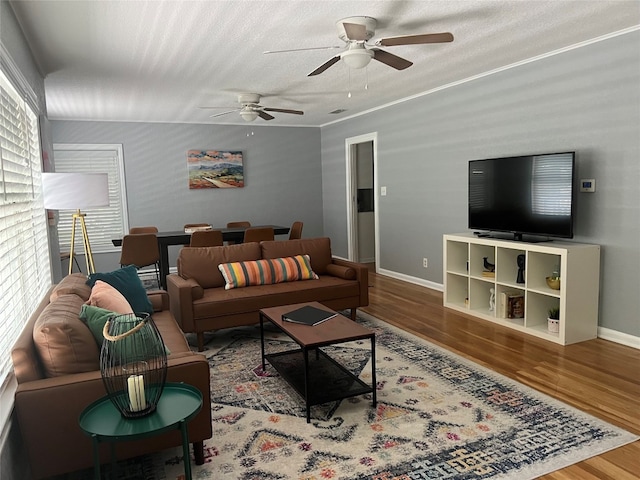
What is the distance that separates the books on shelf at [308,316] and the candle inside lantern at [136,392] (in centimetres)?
133

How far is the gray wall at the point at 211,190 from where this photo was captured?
7.31 metres

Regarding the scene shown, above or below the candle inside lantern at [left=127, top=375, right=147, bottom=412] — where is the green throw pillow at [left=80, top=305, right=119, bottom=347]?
above

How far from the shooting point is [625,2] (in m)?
3.04

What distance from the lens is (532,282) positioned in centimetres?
412

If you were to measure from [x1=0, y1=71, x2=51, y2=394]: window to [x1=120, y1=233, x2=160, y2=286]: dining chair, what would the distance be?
190cm

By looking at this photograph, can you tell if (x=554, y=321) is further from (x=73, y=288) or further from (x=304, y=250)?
(x=73, y=288)

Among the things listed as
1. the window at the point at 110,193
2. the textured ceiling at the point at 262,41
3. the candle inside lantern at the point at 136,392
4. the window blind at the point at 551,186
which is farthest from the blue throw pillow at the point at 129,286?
the window at the point at 110,193

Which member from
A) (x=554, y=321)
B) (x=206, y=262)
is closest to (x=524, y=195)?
(x=554, y=321)

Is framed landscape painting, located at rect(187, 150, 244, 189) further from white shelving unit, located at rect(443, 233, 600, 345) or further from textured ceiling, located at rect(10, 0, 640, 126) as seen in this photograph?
white shelving unit, located at rect(443, 233, 600, 345)

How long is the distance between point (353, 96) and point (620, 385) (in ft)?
13.8

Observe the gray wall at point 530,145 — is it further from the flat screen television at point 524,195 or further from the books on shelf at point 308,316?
the books on shelf at point 308,316

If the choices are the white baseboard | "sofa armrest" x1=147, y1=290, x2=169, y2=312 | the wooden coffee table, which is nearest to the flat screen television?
the white baseboard

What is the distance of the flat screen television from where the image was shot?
3.94 m

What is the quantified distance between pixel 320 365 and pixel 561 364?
174 cm
